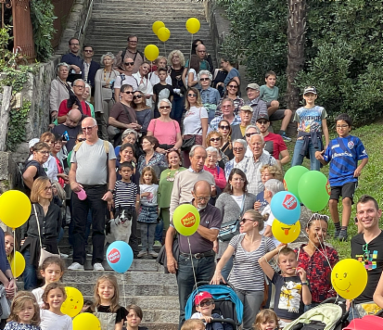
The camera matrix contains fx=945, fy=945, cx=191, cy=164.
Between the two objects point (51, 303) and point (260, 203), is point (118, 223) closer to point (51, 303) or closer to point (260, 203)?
point (260, 203)

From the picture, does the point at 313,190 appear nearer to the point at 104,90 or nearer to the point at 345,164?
the point at 345,164

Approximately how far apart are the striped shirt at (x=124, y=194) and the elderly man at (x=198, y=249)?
1.90 meters

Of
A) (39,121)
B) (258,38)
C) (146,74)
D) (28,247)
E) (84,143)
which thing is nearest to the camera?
(28,247)

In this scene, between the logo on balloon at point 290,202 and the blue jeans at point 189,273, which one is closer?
the logo on balloon at point 290,202

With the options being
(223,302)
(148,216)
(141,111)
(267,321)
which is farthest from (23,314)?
(141,111)

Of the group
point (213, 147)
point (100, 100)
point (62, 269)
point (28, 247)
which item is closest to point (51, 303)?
point (62, 269)

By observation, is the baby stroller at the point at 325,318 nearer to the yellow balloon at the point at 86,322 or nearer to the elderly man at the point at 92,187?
the yellow balloon at the point at 86,322

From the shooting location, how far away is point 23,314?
848cm

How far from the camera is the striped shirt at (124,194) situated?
40.2ft

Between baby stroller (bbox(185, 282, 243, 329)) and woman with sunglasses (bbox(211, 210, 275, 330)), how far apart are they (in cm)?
28

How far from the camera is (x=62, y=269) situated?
980 centimetres

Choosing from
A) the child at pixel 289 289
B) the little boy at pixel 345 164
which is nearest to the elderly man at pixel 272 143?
the little boy at pixel 345 164

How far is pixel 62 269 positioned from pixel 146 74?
729cm

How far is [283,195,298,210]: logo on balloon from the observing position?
9859mm
